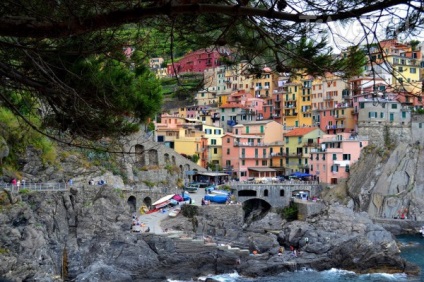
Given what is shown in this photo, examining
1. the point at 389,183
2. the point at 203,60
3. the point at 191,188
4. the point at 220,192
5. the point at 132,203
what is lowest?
the point at 132,203

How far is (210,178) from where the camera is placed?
48.3 meters

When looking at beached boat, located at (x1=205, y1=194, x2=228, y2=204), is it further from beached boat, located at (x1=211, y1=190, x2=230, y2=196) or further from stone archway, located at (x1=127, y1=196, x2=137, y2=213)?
stone archway, located at (x1=127, y1=196, x2=137, y2=213)

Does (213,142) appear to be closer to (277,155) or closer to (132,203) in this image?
(277,155)

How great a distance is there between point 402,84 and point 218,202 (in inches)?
1331

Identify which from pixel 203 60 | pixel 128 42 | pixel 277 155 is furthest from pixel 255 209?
pixel 128 42

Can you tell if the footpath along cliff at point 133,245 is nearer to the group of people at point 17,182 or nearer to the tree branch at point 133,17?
the group of people at point 17,182

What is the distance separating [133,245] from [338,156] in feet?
79.8

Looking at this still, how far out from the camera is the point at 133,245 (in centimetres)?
2800

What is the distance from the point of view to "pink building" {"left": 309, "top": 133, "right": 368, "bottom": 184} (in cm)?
4812

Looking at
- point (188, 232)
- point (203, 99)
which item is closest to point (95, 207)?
point (188, 232)

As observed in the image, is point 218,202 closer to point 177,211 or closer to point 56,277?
point 177,211

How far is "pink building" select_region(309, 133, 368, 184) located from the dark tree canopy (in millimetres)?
41182

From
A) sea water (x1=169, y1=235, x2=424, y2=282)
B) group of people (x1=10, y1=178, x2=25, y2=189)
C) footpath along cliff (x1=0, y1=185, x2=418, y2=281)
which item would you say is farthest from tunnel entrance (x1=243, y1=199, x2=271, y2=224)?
group of people (x1=10, y1=178, x2=25, y2=189)

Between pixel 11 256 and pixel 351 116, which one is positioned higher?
pixel 351 116
